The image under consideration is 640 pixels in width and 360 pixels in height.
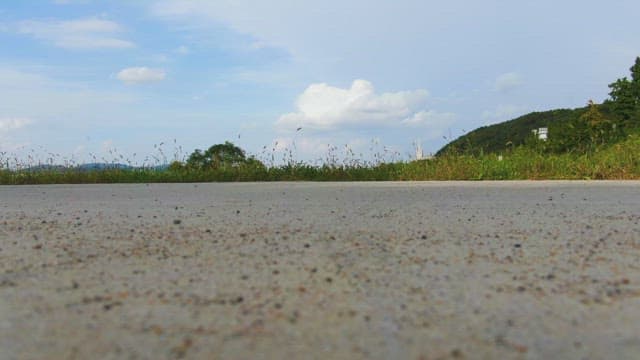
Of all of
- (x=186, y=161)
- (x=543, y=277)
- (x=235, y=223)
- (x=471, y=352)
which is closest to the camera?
(x=471, y=352)

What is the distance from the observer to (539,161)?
9336mm

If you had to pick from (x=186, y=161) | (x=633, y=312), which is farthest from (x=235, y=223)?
(x=186, y=161)

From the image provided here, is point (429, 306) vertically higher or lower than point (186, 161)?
lower

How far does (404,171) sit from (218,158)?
12.5ft

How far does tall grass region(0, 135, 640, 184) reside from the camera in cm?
897

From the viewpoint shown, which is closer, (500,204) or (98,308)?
(98,308)

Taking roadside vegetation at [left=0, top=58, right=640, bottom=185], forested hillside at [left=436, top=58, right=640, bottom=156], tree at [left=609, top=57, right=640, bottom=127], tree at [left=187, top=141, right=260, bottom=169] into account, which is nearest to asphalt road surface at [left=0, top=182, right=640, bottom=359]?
roadside vegetation at [left=0, top=58, right=640, bottom=185]

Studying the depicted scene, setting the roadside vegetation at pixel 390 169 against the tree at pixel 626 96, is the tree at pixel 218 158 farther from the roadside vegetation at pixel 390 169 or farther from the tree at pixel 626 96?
the tree at pixel 626 96

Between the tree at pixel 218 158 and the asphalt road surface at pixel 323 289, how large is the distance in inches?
281

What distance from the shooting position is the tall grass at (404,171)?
29.4 ft

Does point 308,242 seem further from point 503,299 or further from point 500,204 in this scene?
point 500,204

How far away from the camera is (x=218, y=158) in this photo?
11555 mm

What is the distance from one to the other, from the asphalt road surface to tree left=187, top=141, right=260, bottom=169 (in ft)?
23.5

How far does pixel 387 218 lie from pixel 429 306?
2.10 meters
